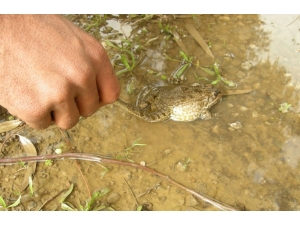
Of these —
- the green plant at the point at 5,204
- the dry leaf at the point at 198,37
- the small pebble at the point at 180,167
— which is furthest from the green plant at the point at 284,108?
the green plant at the point at 5,204

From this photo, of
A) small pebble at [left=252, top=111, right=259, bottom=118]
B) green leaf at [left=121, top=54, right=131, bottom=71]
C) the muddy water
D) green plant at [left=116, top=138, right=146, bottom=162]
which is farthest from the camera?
green leaf at [left=121, top=54, right=131, bottom=71]

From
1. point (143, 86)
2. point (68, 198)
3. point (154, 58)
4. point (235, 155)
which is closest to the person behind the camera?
point (68, 198)

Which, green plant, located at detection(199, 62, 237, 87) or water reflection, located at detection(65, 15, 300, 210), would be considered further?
green plant, located at detection(199, 62, 237, 87)

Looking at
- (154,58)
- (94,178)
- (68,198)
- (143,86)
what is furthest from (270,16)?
(68,198)

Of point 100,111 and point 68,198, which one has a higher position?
point 100,111

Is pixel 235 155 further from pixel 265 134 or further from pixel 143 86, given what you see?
pixel 143 86

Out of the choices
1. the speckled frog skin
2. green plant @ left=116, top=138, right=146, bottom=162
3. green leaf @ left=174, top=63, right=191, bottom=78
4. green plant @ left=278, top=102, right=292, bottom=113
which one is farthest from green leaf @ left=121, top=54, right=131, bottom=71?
green plant @ left=278, top=102, right=292, bottom=113

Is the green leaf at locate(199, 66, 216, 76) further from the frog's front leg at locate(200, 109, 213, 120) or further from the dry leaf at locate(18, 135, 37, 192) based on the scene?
the dry leaf at locate(18, 135, 37, 192)

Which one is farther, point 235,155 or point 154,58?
point 154,58
